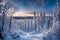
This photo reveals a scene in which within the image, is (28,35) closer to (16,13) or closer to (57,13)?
(16,13)

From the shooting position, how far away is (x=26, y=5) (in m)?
1.92

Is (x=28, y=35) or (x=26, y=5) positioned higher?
(x=26, y=5)

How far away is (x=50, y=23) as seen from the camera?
189 cm

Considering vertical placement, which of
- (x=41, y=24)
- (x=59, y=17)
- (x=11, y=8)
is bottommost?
(x=41, y=24)

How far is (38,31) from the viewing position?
190cm

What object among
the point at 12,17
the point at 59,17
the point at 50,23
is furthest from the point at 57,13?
the point at 12,17

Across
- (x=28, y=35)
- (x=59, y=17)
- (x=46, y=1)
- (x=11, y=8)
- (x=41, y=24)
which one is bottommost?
(x=28, y=35)

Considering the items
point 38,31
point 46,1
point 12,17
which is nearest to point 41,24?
point 38,31

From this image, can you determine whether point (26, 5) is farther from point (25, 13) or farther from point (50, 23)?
point (50, 23)

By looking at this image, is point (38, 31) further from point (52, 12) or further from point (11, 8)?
point (11, 8)

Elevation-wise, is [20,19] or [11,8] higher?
[11,8]

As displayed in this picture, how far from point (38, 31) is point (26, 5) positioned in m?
0.53

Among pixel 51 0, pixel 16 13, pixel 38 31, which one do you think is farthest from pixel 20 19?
pixel 51 0

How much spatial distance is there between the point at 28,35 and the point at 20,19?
331 millimetres
